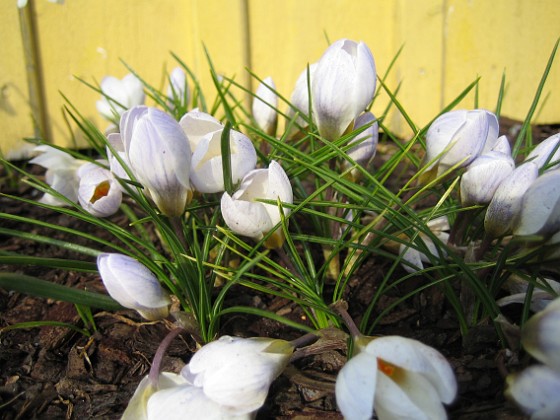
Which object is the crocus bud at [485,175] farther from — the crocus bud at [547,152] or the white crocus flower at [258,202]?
the white crocus flower at [258,202]

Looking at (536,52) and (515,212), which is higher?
(536,52)

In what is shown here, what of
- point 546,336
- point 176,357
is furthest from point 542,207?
point 176,357

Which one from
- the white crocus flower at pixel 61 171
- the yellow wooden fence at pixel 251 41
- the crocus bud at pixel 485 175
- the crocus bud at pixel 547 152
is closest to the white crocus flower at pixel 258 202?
the crocus bud at pixel 485 175

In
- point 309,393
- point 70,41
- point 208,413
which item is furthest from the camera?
point 70,41

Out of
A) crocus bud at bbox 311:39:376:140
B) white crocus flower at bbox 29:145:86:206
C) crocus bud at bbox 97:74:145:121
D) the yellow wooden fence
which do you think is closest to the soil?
white crocus flower at bbox 29:145:86:206

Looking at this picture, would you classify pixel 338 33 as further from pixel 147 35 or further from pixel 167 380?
Answer: pixel 167 380

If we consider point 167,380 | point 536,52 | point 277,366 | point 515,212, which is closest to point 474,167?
point 515,212

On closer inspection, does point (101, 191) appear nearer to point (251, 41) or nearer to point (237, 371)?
point (237, 371)
